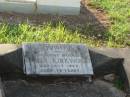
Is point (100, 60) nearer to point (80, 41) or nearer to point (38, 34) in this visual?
point (80, 41)

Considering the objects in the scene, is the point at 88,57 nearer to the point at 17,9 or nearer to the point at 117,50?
the point at 117,50

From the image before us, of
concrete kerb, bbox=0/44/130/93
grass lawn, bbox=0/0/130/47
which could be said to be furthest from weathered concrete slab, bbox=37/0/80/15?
concrete kerb, bbox=0/44/130/93

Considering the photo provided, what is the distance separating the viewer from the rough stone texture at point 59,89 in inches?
170

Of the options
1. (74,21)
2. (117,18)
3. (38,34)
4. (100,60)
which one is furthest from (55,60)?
(117,18)

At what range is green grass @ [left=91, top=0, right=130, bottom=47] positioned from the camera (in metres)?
5.85

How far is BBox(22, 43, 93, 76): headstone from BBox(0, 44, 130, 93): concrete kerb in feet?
0.37

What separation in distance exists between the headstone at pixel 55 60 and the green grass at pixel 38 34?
2.68 ft

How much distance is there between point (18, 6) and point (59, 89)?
2.26 m

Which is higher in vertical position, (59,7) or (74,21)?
(59,7)

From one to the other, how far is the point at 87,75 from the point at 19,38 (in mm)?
1247

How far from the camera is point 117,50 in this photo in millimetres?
5016

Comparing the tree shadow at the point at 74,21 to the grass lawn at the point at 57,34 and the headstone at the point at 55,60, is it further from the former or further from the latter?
the headstone at the point at 55,60

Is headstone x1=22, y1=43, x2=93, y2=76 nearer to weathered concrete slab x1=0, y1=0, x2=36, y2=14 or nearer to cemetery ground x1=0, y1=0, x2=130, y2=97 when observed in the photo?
cemetery ground x1=0, y1=0, x2=130, y2=97

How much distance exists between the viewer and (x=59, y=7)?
6441 millimetres
